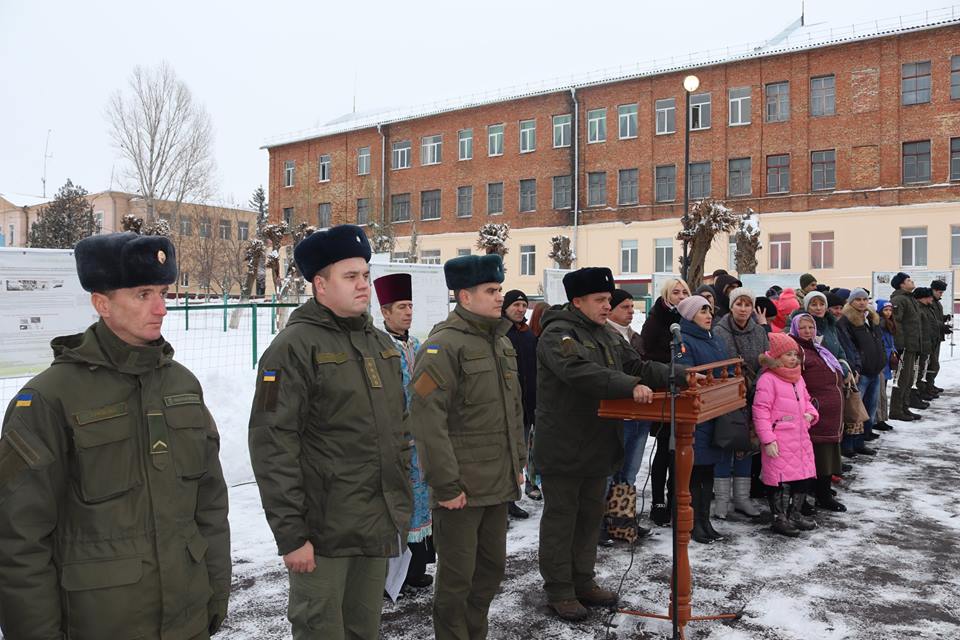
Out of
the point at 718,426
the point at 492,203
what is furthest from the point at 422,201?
the point at 718,426

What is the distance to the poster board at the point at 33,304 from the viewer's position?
592cm

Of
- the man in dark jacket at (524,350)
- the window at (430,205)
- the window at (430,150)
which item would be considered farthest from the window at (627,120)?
the man in dark jacket at (524,350)

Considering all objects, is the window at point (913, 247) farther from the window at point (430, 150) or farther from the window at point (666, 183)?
the window at point (430, 150)

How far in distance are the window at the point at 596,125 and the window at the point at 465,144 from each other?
7020 millimetres

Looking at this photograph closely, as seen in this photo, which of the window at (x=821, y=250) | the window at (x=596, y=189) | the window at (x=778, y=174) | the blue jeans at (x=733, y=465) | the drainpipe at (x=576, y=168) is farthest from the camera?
the drainpipe at (x=576, y=168)

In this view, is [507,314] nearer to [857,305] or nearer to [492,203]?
[857,305]

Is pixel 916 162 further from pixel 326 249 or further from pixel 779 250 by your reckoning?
pixel 326 249

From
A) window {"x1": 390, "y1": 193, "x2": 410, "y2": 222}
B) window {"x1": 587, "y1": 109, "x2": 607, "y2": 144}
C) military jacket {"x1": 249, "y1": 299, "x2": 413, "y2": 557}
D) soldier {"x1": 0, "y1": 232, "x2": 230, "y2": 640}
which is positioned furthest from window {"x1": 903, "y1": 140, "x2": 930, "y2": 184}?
soldier {"x1": 0, "y1": 232, "x2": 230, "y2": 640}

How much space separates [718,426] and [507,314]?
224 centimetres

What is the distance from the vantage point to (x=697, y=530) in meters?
5.94

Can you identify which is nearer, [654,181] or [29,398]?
[29,398]

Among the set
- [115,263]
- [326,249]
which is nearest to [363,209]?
[326,249]

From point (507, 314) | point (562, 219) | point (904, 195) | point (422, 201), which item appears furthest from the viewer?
point (422, 201)

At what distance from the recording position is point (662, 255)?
35094 mm
